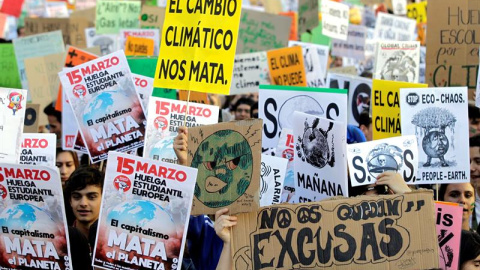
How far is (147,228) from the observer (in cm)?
500

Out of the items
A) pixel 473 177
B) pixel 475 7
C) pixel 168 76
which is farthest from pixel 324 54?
pixel 168 76

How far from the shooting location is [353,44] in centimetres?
1399

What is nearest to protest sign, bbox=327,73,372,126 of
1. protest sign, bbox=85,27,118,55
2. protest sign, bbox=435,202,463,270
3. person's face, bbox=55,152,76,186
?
person's face, bbox=55,152,76,186

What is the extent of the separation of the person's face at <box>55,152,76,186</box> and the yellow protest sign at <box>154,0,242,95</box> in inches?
90.7

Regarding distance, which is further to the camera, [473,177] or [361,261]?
[473,177]

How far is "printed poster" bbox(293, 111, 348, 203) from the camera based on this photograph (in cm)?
573

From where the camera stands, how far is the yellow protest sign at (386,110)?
25.1ft

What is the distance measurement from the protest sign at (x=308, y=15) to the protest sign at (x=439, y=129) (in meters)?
6.90

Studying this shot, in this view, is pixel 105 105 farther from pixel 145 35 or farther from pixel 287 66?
pixel 145 35

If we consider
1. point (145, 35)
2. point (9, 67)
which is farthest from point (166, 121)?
point (9, 67)

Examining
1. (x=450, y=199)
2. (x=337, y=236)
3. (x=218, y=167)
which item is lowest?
(x=450, y=199)

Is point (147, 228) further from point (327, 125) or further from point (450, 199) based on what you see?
point (450, 199)

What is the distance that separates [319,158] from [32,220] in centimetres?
184

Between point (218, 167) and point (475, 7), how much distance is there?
481 cm
